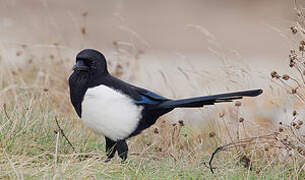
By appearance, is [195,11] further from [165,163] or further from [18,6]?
[165,163]

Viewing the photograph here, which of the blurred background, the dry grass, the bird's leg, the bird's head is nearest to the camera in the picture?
the dry grass

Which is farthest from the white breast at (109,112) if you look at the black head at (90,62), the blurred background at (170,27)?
the blurred background at (170,27)

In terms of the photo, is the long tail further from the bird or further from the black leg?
the black leg

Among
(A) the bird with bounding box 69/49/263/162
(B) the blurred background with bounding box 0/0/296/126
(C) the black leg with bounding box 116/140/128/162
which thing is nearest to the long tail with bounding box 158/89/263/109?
(A) the bird with bounding box 69/49/263/162

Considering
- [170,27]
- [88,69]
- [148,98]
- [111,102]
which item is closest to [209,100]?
[148,98]

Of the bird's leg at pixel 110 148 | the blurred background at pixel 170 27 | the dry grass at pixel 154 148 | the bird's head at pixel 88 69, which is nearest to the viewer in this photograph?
the dry grass at pixel 154 148

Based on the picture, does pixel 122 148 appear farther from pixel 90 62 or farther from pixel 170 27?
pixel 170 27

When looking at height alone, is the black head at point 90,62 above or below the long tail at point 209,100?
above

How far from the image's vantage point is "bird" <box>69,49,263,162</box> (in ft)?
11.1

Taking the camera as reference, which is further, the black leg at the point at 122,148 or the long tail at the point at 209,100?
the black leg at the point at 122,148

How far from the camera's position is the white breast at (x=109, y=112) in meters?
3.39

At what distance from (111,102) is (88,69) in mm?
248

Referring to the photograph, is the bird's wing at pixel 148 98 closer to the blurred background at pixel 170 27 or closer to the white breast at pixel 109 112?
the white breast at pixel 109 112

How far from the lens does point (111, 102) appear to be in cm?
340
